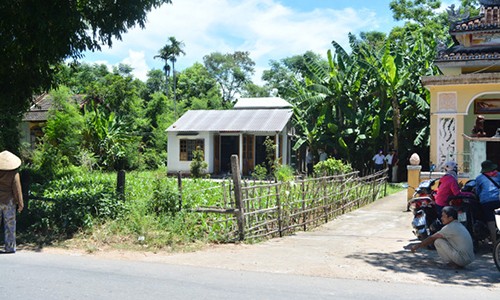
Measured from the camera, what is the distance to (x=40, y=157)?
2116 centimetres

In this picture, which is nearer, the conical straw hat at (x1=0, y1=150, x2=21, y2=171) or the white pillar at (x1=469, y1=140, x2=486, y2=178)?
the conical straw hat at (x1=0, y1=150, x2=21, y2=171)

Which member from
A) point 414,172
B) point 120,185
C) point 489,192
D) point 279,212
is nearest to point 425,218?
point 489,192

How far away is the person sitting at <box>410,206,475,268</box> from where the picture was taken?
7.62 meters

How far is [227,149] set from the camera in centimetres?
2961

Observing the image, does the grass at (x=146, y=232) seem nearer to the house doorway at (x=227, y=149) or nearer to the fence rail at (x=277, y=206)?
the fence rail at (x=277, y=206)

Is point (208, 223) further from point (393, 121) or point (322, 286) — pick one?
point (393, 121)

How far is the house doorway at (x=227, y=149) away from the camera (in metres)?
29.3

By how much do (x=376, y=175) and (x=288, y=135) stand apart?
12.2 m

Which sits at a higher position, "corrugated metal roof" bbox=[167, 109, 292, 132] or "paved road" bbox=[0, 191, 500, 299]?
"corrugated metal roof" bbox=[167, 109, 292, 132]

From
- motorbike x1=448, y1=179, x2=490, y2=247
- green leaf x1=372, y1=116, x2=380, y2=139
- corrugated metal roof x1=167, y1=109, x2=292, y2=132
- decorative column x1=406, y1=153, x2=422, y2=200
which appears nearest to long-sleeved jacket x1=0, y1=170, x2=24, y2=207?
motorbike x1=448, y1=179, x2=490, y2=247

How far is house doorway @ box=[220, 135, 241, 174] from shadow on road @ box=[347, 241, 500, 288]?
67.3ft

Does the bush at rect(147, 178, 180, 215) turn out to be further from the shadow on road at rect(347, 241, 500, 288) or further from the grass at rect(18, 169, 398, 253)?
the shadow on road at rect(347, 241, 500, 288)

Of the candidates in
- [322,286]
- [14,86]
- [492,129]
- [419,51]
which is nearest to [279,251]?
[322,286]

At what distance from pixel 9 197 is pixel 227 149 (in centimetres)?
2108
